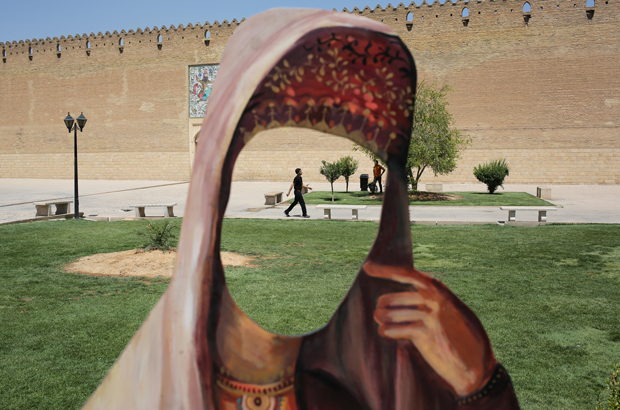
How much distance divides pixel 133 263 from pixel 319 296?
2.73 metres

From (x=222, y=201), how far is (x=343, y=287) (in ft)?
13.2

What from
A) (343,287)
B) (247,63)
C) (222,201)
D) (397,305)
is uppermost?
(247,63)

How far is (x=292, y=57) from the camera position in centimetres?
192

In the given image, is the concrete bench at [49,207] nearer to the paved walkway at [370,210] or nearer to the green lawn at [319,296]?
the paved walkway at [370,210]

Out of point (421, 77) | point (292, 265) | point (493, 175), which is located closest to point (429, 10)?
point (421, 77)

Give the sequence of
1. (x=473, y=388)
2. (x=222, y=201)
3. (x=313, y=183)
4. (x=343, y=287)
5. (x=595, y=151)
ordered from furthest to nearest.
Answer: (x=313, y=183) < (x=595, y=151) < (x=343, y=287) < (x=473, y=388) < (x=222, y=201)

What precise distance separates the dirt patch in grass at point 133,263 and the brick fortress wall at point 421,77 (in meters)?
19.1

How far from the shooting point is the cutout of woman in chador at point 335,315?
1.84 meters

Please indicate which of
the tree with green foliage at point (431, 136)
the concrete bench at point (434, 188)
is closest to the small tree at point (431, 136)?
the tree with green foliage at point (431, 136)

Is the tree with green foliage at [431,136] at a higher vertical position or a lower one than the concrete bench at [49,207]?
higher

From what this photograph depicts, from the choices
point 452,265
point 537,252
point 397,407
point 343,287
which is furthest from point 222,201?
point 537,252

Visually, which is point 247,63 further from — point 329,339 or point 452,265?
point 452,265

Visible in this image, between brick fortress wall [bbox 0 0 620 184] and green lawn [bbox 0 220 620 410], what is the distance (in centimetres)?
1518

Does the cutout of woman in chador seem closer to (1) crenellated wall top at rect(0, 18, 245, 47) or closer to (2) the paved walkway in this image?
(2) the paved walkway
